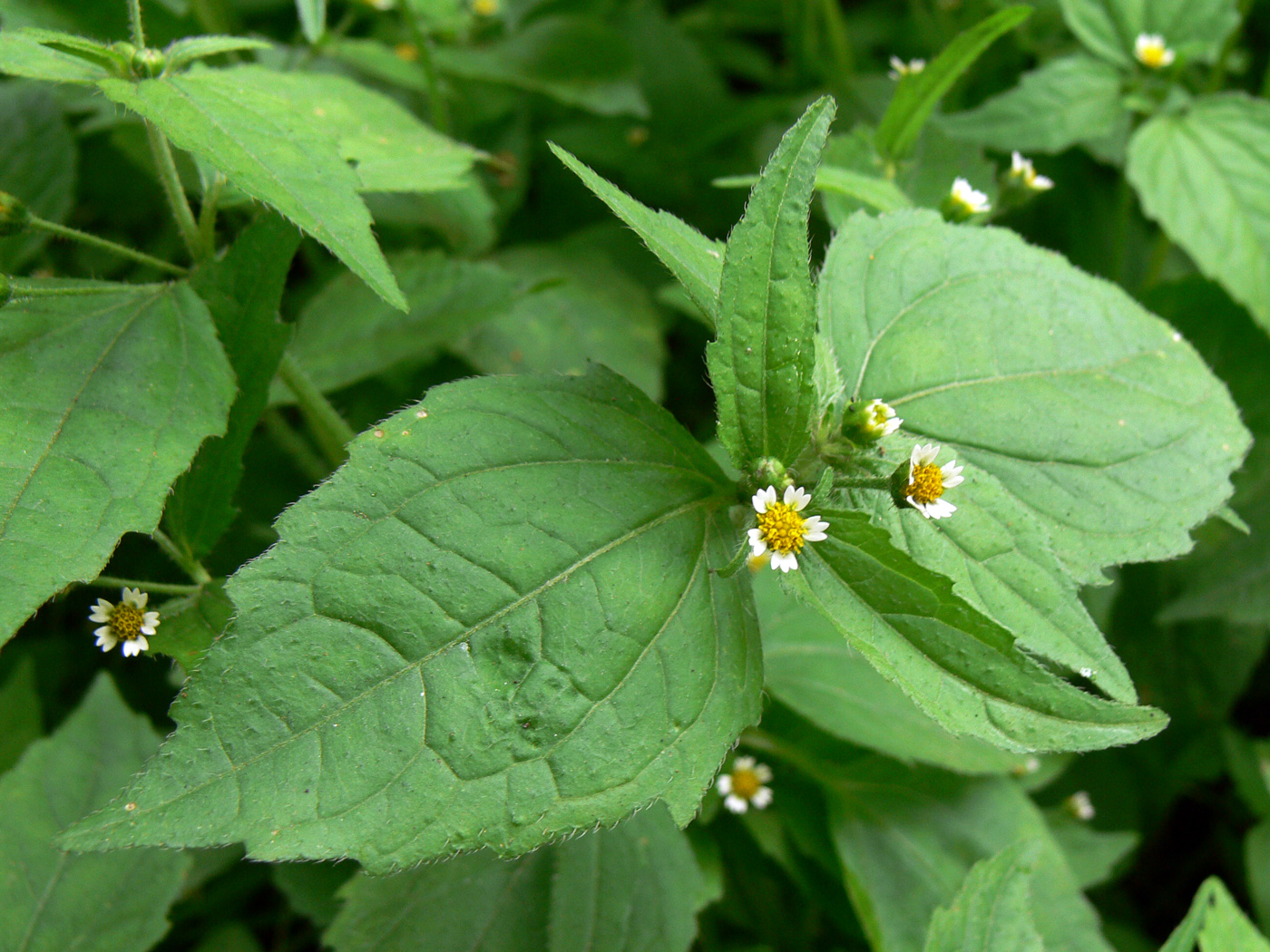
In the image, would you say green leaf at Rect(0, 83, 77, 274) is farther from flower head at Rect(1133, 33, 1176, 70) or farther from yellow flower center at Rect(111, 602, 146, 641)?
flower head at Rect(1133, 33, 1176, 70)

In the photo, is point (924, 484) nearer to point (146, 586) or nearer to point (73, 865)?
point (146, 586)

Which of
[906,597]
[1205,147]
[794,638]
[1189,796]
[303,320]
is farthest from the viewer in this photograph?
[1189,796]

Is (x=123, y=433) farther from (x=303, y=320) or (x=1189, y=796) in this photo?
(x=1189, y=796)

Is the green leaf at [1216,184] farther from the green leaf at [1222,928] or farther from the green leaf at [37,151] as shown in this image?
the green leaf at [37,151]

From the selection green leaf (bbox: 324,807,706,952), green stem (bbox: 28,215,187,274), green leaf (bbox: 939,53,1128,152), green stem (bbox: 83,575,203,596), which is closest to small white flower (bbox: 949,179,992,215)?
green leaf (bbox: 939,53,1128,152)

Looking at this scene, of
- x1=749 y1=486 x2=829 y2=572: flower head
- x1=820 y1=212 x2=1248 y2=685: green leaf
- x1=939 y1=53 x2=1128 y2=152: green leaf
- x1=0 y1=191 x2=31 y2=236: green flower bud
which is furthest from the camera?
x1=939 y1=53 x2=1128 y2=152: green leaf

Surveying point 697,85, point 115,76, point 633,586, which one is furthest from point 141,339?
point 697,85
